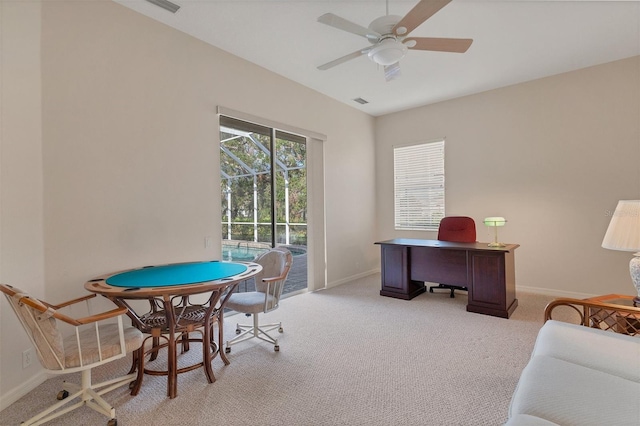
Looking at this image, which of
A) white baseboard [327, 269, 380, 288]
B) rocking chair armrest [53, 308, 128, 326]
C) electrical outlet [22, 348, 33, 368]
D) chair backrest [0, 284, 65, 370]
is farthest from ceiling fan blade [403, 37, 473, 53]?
electrical outlet [22, 348, 33, 368]

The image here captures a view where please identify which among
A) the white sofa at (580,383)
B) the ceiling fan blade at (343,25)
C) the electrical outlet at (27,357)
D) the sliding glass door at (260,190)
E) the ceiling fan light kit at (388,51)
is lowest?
the electrical outlet at (27,357)

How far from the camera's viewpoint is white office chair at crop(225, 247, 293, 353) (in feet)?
8.87

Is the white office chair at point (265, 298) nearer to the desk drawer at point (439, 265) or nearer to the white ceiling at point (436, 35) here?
the desk drawer at point (439, 265)

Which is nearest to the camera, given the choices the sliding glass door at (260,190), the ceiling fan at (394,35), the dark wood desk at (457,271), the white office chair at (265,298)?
the ceiling fan at (394,35)

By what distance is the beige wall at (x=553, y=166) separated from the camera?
3916mm

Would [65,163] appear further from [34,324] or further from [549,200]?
[549,200]

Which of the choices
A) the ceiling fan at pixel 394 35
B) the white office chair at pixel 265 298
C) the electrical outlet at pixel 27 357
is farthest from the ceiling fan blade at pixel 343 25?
the electrical outlet at pixel 27 357

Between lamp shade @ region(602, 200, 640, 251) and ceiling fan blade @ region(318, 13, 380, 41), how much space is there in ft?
7.46

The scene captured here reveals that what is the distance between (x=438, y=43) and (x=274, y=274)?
8.81 feet

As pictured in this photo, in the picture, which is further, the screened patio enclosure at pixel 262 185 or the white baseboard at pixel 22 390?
the screened patio enclosure at pixel 262 185

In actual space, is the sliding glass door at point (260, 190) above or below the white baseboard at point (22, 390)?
above

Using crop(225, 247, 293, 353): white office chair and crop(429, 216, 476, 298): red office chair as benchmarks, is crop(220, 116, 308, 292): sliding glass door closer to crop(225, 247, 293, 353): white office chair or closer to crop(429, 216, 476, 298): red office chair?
crop(225, 247, 293, 353): white office chair

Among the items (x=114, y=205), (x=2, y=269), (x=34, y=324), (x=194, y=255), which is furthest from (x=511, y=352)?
(x=2, y=269)

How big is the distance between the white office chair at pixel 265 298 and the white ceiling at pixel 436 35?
7.78 feet
